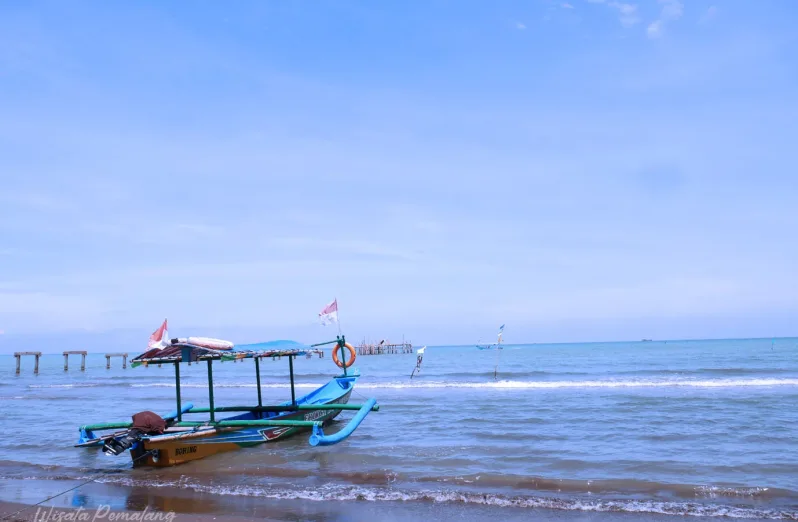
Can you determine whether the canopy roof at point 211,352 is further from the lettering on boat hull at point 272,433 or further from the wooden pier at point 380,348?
Result: the wooden pier at point 380,348

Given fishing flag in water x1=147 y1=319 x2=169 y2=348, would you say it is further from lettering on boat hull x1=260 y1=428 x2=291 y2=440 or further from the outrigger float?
lettering on boat hull x1=260 y1=428 x2=291 y2=440

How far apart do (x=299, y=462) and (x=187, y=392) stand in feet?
73.9

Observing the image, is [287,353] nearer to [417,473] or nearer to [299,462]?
[299,462]

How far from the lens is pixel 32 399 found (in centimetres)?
2784

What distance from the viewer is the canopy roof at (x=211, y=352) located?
1120 cm

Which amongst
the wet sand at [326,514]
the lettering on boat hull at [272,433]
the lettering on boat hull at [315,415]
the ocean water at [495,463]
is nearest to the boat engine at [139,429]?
the ocean water at [495,463]

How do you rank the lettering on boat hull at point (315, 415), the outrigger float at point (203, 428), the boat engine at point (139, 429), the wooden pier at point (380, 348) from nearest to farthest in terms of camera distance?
the boat engine at point (139, 429) → the outrigger float at point (203, 428) → the lettering on boat hull at point (315, 415) → the wooden pier at point (380, 348)

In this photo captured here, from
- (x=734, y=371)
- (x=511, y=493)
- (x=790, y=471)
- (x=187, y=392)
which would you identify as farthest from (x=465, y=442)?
(x=734, y=371)

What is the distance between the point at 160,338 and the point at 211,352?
120 cm

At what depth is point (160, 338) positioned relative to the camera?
10.8 m

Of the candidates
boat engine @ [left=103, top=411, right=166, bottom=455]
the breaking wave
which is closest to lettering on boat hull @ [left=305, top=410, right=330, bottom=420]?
boat engine @ [left=103, top=411, right=166, bottom=455]

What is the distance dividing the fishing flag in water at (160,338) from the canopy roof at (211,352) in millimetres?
203

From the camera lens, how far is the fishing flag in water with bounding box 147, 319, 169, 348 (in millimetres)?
10648

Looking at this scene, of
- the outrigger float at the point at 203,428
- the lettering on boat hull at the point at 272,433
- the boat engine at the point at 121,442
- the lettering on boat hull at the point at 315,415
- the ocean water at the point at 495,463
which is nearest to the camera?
the ocean water at the point at 495,463
